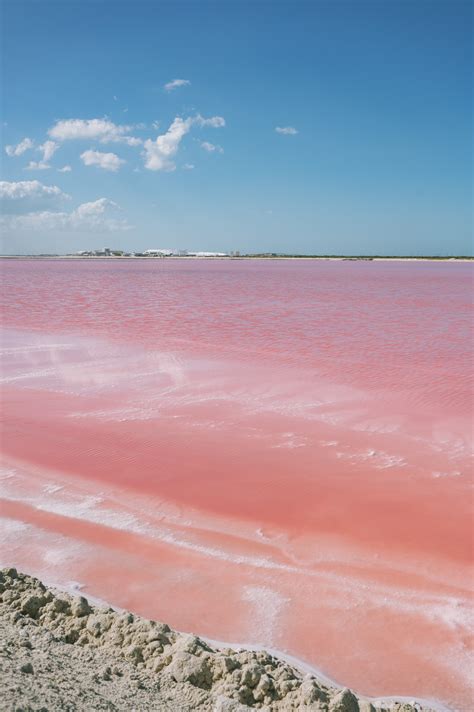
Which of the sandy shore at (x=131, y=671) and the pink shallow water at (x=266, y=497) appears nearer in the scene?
the sandy shore at (x=131, y=671)

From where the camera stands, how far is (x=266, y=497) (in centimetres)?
516

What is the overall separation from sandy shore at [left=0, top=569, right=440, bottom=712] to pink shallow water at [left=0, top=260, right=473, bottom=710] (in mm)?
352

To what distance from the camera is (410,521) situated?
15.6 ft

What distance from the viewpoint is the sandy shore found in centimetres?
248

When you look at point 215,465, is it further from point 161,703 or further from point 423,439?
point 161,703

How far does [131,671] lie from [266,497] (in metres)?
2.53

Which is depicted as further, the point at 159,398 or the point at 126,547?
the point at 159,398

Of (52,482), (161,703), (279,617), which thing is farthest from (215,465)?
(161,703)

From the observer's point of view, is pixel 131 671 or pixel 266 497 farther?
pixel 266 497

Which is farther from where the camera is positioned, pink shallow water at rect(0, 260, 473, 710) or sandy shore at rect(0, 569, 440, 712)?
pink shallow water at rect(0, 260, 473, 710)

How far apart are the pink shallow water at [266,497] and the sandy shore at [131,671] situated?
13.8 inches

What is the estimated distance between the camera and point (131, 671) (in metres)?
2.77

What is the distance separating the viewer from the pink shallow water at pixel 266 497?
11.4 ft

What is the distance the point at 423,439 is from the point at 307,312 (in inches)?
500
